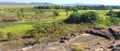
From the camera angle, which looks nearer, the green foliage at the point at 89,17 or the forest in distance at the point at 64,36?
the forest in distance at the point at 64,36

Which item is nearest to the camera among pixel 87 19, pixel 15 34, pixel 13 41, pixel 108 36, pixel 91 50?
pixel 91 50

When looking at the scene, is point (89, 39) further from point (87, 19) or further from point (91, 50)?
point (87, 19)

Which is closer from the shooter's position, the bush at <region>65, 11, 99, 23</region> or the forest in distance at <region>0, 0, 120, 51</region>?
the forest in distance at <region>0, 0, 120, 51</region>

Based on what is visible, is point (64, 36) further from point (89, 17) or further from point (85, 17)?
point (89, 17)

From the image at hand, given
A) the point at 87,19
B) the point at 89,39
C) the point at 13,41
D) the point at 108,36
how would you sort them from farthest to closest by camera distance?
the point at 87,19, the point at 13,41, the point at 108,36, the point at 89,39

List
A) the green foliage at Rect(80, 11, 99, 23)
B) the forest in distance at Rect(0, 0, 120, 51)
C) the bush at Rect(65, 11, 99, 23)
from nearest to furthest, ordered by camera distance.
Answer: the forest in distance at Rect(0, 0, 120, 51) < the green foliage at Rect(80, 11, 99, 23) < the bush at Rect(65, 11, 99, 23)

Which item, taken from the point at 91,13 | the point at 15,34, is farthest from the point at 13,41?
the point at 91,13

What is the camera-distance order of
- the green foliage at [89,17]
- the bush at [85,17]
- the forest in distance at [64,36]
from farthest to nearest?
the bush at [85,17] → the green foliage at [89,17] → the forest in distance at [64,36]

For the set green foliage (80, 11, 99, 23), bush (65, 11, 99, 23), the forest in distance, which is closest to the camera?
the forest in distance

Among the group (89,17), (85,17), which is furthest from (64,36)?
(89,17)

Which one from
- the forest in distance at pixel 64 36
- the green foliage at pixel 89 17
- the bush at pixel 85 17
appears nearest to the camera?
the forest in distance at pixel 64 36

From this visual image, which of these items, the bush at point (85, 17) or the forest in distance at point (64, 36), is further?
the bush at point (85, 17)

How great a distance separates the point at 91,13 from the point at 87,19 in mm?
4127

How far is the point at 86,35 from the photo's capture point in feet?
146
